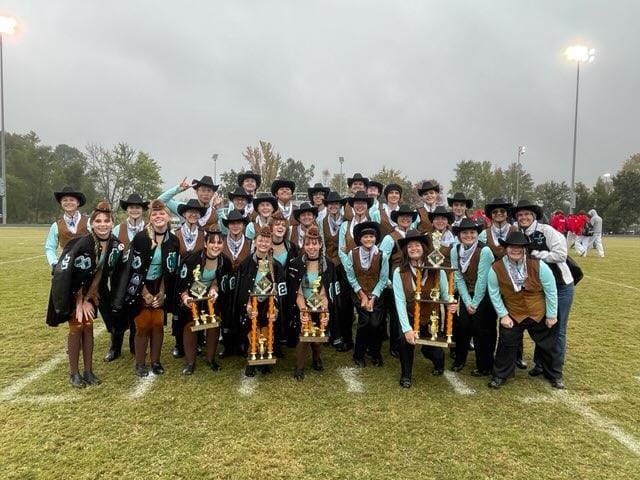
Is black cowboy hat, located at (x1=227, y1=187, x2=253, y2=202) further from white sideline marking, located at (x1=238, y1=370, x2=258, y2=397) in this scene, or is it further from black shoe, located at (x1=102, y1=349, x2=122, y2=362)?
white sideline marking, located at (x1=238, y1=370, x2=258, y2=397)

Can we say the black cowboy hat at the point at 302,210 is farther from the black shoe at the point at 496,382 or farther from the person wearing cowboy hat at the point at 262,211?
the black shoe at the point at 496,382

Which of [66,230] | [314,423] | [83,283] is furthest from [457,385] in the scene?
[66,230]

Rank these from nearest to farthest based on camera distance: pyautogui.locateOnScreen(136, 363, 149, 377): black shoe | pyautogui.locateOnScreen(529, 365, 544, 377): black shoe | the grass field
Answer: the grass field < pyautogui.locateOnScreen(136, 363, 149, 377): black shoe < pyautogui.locateOnScreen(529, 365, 544, 377): black shoe

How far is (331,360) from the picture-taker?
511 centimetres

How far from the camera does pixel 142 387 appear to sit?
13.8 ft

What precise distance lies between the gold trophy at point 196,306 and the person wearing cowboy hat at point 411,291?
1852mm

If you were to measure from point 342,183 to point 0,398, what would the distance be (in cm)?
6474

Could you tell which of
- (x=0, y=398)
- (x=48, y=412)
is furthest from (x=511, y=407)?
(x=0, y=398)

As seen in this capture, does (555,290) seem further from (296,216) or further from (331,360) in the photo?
(296,216)

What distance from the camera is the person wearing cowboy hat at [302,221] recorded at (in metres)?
5.52

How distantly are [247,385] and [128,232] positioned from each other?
2.63m

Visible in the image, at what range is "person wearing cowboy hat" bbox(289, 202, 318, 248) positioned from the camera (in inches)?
217

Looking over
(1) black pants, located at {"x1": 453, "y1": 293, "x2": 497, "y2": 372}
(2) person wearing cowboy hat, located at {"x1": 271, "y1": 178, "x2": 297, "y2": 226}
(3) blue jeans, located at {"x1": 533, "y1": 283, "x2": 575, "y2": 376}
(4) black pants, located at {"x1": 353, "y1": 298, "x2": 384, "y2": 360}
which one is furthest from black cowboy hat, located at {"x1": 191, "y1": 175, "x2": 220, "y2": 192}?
(3) blue jeans, located at {"x1": 533, "y1": 283, "x2": 575, "y2": 376}

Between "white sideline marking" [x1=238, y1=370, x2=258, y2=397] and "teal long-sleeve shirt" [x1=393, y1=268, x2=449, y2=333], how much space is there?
5.08 feet
